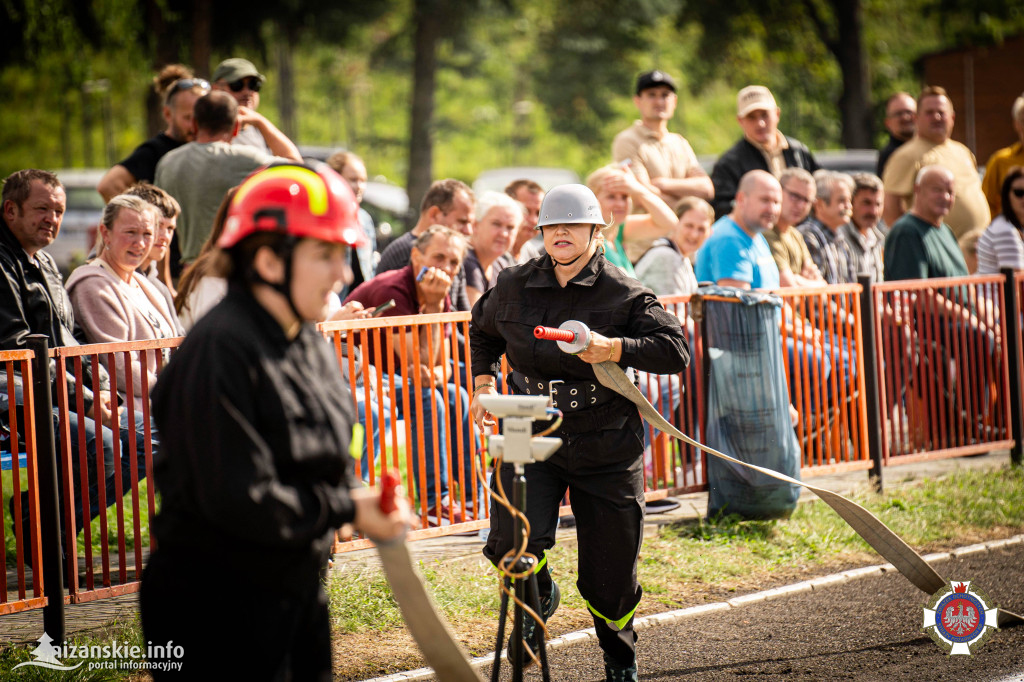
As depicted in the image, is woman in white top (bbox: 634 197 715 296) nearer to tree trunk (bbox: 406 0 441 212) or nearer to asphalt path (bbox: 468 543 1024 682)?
asphalt path (bbox: 468 543 1024 682)

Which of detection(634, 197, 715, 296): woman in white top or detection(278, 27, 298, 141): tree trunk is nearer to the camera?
detection(634, 197, 715, 296): woman in white top

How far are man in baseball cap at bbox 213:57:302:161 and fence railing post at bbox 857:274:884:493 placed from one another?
13.8ft

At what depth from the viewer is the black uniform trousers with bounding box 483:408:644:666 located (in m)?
4.47

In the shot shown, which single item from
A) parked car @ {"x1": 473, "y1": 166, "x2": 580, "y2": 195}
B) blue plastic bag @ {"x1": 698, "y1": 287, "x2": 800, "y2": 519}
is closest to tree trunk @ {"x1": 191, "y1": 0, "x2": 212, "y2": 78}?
parked car @ {"x1": 473, "y1": 166, "x2": 580, "y2": 195}

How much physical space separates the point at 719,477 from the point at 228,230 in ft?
16.0

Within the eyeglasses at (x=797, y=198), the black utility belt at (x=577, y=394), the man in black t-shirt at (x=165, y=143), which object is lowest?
the black utility belt at (x=577, y=394)

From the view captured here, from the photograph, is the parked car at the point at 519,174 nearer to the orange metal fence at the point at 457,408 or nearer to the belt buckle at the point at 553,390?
the orange metal fence at the point at 457,408

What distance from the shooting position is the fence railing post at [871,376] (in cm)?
771

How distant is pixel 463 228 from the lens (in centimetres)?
783

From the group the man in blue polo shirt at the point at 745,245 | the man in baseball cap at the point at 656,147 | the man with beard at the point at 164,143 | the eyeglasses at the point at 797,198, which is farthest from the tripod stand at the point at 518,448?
the man in baseball cap at the point at 656,147

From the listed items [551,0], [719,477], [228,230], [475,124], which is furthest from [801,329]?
[475,124]

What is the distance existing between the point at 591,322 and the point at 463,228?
3.46 metres

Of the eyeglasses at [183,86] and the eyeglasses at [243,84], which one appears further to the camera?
the eyeglasses at [243,84]

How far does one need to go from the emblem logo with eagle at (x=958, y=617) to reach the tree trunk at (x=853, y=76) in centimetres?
2102
